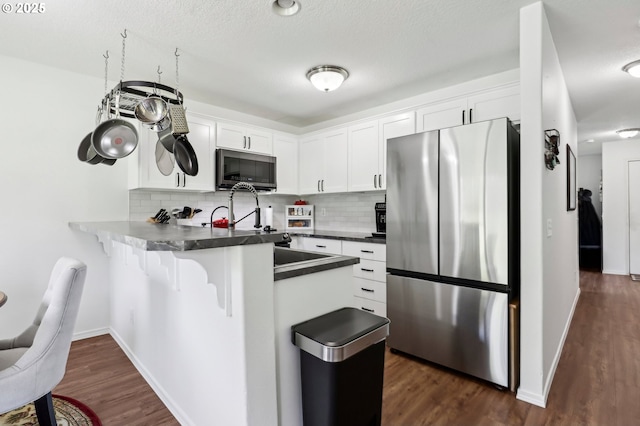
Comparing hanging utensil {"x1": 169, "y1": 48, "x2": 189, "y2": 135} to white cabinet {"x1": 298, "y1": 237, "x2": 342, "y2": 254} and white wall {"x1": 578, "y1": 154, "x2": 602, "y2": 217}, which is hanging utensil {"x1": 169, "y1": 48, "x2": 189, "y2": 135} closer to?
white cabinet {"x1": 298, "y1": 237, "x2": 342, "y2": 254}

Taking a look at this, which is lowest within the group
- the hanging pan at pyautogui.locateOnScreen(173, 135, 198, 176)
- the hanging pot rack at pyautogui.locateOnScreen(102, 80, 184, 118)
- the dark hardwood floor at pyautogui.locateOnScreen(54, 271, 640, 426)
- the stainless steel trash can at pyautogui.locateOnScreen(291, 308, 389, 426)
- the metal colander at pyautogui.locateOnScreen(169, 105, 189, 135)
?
the dark hardwood floor at pyautogui.locateOnScreen(54, 271, 640, 426)

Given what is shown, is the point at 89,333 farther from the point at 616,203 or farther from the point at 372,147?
the point at 616,203

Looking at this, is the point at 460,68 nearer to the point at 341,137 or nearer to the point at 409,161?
the point at 409,161

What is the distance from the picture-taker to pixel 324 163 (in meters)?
4.17

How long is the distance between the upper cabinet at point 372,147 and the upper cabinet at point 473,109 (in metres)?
0.17

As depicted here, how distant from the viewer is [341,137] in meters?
3.97

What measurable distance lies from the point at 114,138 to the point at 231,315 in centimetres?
143

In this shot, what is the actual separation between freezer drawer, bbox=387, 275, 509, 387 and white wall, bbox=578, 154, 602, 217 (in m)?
6.60

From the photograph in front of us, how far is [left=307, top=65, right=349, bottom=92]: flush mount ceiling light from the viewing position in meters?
2.82

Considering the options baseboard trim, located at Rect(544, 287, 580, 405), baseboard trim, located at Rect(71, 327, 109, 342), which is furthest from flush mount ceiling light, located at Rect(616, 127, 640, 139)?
baseboard trim, located at Rect(71, 327, 109, 342)

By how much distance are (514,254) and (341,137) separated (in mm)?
2369

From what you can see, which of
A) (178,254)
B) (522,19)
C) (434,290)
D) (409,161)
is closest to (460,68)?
(522,19)

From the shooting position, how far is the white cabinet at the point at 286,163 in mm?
4219

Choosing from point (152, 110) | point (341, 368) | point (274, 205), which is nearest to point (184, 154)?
point (152, 110)
